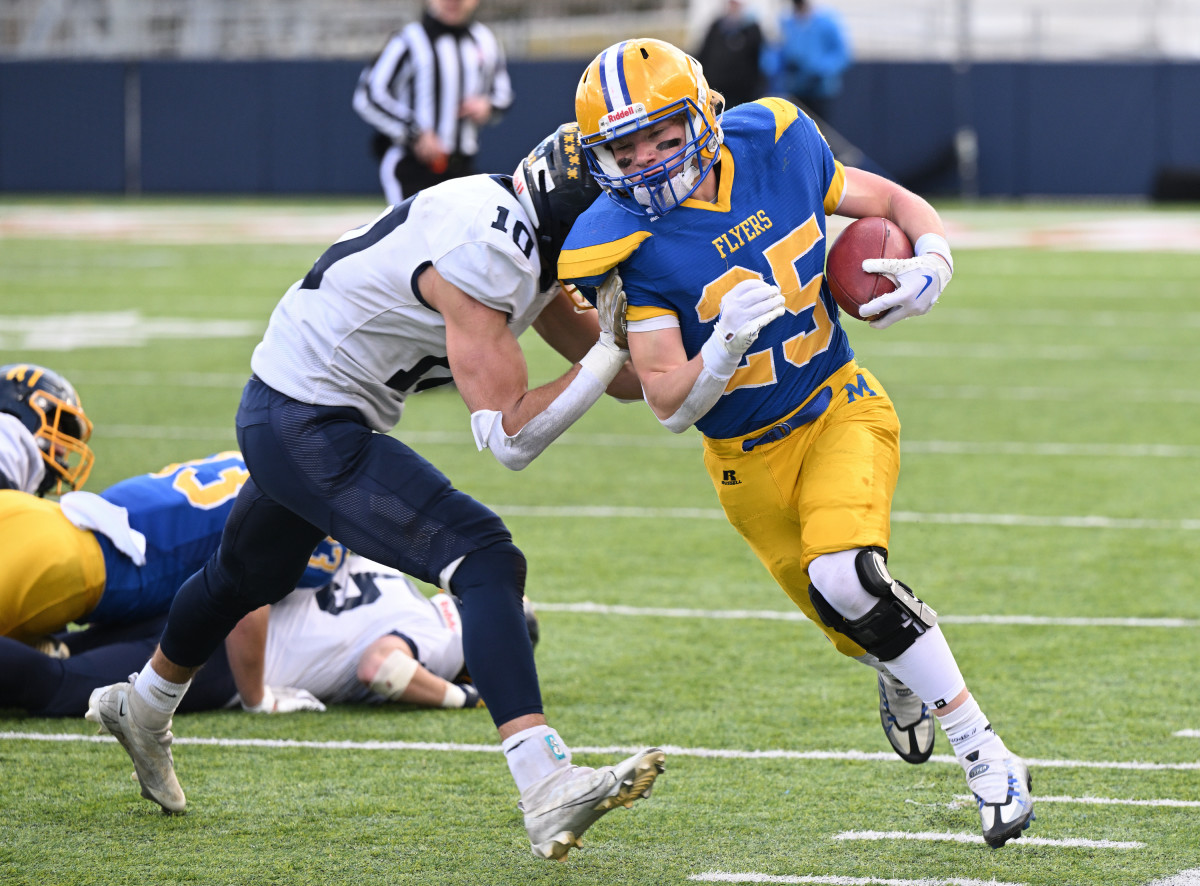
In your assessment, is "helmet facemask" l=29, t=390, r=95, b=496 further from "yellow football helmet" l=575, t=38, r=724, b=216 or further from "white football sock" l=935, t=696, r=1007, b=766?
"white football sock" l=935, t=696, r=1007, b=766

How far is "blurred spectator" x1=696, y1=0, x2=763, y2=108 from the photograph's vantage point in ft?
58.1

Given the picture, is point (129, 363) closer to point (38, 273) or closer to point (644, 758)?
point (38, 273)

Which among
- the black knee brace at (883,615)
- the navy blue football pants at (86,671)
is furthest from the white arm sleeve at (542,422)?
the navy blue football pants at (86,671)

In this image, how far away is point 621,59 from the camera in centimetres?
332

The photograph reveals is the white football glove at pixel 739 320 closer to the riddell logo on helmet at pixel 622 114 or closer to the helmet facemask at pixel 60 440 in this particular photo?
the riddell logo on helmet at pixel 622 114

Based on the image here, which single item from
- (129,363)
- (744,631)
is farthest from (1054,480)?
(129,363)

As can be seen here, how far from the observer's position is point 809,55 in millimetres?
18438

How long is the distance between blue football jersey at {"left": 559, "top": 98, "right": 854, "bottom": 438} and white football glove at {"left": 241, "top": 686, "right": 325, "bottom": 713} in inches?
54.4

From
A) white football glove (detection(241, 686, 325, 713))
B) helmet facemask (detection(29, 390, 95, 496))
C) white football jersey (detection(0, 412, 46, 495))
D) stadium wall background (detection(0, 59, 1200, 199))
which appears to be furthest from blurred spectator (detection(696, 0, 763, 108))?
white football glove (detection(241, 686, 325, 713))

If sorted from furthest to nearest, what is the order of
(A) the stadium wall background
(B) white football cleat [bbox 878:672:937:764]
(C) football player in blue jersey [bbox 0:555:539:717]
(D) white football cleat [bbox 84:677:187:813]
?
(A) the stadium wall background
(C) football player in blue jersey [bbox 0:555:539:717]
(B) white football cleat [bbox 878:672:937:764]
(D) white football cleat [bbox 84:677:187:813]

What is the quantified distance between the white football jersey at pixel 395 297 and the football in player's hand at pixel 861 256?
64 cm

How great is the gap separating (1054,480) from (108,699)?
453 centimetres

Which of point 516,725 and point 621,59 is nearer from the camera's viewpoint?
point 516,725

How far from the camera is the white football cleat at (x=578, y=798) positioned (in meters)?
2.87
